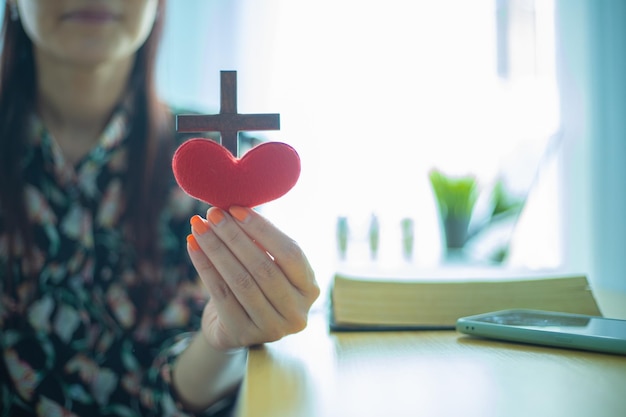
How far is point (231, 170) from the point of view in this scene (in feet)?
1.38

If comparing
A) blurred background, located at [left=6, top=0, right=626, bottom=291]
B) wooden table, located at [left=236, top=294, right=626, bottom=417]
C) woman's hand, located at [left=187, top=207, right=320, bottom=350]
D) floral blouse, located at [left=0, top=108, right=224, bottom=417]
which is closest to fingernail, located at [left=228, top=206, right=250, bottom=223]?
woman's hand, located at [left=187, top=207, right=320, bottom=350]

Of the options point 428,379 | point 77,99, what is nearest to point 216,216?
point 428,379

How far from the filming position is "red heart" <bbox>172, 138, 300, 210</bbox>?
16.4 inches

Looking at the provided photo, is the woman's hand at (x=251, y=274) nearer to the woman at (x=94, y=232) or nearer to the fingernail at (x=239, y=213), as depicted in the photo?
the fingernail at (x=239, y=213)

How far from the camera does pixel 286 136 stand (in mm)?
1688

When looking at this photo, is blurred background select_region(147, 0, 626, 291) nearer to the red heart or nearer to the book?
the book

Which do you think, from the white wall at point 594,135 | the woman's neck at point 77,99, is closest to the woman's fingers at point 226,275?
the woman's neck at point 77,99

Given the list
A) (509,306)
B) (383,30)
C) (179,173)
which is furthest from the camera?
(383,30)

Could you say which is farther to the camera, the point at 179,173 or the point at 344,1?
the point at 344,1

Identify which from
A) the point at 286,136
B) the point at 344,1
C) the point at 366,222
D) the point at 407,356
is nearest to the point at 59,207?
the point at 407,356

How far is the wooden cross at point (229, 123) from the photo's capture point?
47 centimetres

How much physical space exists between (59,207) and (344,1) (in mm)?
1277

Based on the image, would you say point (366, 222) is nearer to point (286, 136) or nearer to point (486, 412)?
point (286, 136)

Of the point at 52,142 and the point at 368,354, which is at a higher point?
the point at 52,142
